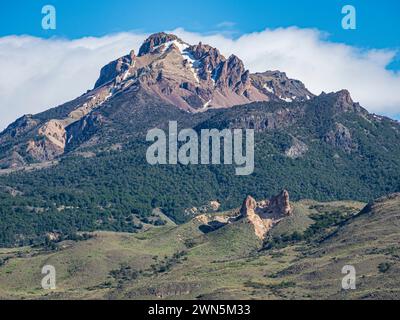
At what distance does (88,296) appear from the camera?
7387 inches

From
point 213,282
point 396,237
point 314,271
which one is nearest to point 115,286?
point 213,282
